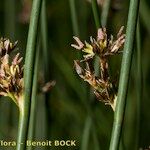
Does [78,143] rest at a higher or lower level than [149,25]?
lower

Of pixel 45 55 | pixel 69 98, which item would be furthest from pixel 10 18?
pixel 45 55

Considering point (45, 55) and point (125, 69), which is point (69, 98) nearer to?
point (45, 55)

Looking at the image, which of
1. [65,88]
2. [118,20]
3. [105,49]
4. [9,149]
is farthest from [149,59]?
[105,49]

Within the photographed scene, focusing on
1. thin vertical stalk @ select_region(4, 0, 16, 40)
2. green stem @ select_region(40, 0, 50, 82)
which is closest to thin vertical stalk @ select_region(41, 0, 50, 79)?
green stem @ select_region(40, 0, 50, 82)

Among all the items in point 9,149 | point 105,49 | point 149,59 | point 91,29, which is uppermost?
point 91,29

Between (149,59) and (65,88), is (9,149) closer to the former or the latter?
(65,88)

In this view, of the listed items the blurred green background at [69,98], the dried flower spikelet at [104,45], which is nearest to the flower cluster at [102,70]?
the dried flower spikelet at [104,45]

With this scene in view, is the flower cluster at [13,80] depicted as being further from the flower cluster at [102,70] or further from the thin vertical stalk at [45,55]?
the thin vertical stalk at [45,55]
